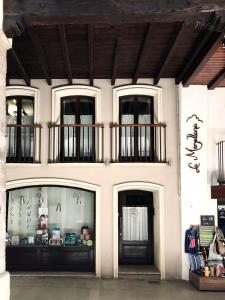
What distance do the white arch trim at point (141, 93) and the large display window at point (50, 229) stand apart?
2657 millimetres

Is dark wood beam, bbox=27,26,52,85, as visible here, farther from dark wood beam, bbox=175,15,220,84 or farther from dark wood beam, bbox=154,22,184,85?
dark wood beam, bbox=175,15,220,84

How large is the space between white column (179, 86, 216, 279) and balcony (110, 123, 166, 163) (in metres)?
0.63

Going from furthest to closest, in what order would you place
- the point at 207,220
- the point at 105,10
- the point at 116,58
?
the point at 207,220 < the point at 116,58 < the point at 105,10

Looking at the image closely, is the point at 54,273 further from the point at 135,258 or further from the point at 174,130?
the point at 174,130

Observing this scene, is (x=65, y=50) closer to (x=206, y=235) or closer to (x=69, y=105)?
(x=69, y=105)

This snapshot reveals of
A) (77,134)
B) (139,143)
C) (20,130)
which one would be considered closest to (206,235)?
(139,143)

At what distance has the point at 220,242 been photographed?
35.3 ft

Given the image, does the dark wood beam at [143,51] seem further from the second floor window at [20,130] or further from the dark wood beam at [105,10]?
the second floor window at [20,130]

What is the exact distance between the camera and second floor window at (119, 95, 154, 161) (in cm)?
1164

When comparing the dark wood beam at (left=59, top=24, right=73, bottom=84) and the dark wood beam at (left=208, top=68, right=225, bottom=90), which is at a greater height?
the dark wood beam at (left=59, top=24, right=73, bottom=84)

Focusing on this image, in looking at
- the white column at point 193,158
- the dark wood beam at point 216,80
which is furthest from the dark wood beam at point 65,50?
the dark wood beam at point 216,80

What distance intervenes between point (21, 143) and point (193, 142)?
4848 millimetres

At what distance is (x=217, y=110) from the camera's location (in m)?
11.6

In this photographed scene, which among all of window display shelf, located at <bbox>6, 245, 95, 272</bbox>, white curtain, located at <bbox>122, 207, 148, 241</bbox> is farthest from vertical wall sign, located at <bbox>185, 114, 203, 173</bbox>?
window display shelf, located at <bbox>6, 245, 95, 272</bbox>
